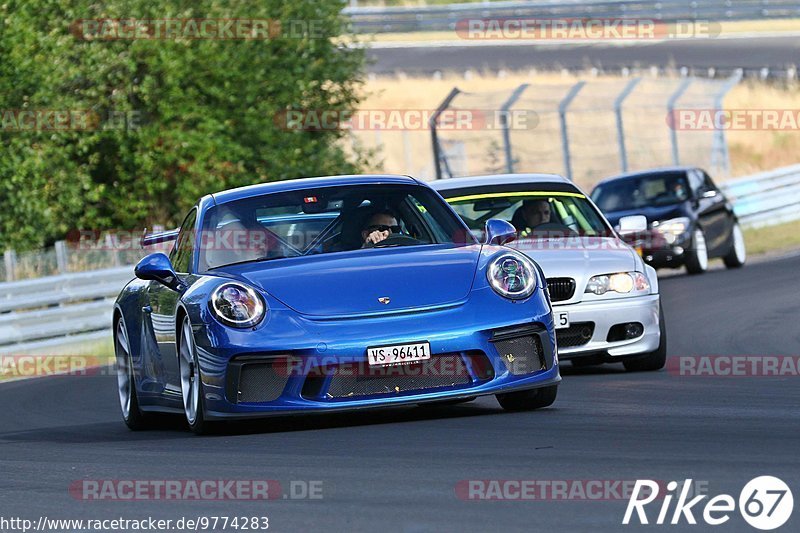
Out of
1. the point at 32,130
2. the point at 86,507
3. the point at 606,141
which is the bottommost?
the point at 606,141

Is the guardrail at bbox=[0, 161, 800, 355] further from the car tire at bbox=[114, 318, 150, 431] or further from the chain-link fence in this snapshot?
the car tire at bbox=[114, 318, 150, 431]

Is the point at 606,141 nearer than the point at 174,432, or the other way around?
the point at 174,432

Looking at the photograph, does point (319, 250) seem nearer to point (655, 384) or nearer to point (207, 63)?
point (655, 384)

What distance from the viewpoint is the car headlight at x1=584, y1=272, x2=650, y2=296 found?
12.0m

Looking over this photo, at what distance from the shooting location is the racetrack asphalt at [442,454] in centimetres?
618

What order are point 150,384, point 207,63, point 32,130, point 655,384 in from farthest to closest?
1. point 207,63
2. point 32,130
3. point 655,384
4. point 150,384

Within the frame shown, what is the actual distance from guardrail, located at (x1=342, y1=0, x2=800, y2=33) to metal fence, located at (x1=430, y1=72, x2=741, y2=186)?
29.5 feet

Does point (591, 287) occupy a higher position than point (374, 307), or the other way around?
point (374, 307)

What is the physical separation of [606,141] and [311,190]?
28464mm

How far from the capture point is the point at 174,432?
987cm

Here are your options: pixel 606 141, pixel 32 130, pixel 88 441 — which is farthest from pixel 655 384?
pixel 606 141

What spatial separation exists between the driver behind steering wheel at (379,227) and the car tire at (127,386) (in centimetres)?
183

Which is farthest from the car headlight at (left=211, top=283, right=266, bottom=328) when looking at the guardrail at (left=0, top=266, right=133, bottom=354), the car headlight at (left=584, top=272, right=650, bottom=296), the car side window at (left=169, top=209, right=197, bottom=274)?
the guardrail at (left=0, top=266, right=133, bottom=354)

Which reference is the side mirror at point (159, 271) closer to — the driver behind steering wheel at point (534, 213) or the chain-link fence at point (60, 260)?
the driver behind steering wheel at point (534, 213)
